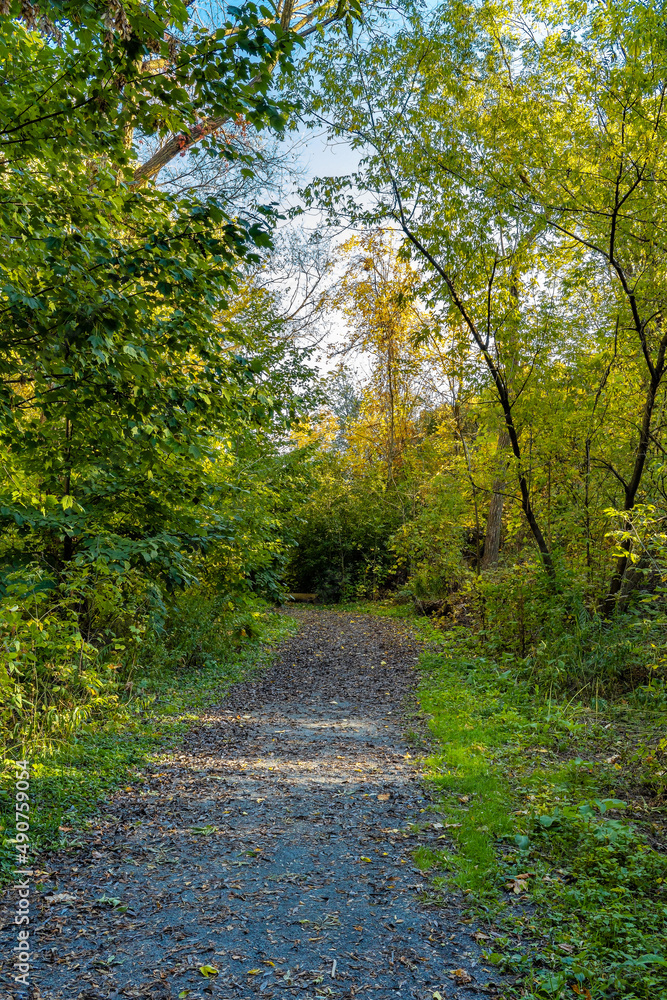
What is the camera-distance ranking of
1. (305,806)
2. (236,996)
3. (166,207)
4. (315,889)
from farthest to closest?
(166,207) < (305,806) < (315,889) < (236,996)

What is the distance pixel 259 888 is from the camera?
3518 mm

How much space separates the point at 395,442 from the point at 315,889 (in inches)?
714

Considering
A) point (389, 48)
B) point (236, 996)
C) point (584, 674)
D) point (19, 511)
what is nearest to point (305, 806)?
point (236, 996)

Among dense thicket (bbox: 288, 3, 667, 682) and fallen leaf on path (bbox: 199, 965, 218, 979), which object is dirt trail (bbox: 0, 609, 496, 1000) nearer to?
fallen leaf on path (bbox: 199, 965, 218, 979)

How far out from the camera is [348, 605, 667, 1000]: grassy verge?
2.79 meters

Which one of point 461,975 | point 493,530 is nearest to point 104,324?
point 461,975

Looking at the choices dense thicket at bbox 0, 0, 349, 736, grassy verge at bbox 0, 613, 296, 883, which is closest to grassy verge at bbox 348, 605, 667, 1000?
grassy verge at bbox 0, 613, 296, 883

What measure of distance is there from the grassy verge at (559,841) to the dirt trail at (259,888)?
22 centimetres

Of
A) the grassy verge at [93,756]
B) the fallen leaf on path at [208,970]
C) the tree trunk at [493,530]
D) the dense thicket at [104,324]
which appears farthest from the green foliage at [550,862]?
the tree trunk at [493,530]

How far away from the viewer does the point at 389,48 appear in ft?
26.9

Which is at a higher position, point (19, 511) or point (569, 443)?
point (569, 443)

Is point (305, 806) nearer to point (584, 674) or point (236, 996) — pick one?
point (236, 996)

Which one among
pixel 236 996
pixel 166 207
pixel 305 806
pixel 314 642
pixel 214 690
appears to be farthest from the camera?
pixel 314 642

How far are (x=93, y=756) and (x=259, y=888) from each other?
2071mm
